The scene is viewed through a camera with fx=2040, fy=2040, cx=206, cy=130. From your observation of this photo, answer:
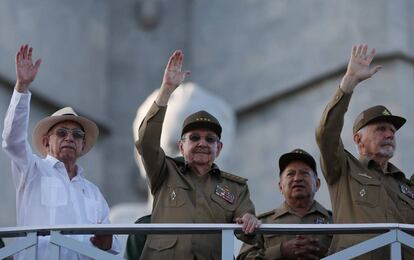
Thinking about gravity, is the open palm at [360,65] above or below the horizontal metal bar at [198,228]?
above

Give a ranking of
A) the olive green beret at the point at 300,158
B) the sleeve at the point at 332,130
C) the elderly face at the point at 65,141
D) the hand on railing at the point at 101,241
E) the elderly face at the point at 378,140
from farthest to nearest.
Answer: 1. the olive green beret at the point at 300,158
2. the elderly face at the point at 378,140
3. the elderly face at the point at 65,141
4. the sleeve at the point at 332,130
5. the hand on railing at the point at 101,241

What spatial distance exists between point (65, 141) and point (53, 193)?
1.30 feet

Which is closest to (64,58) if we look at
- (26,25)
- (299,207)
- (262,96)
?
(26,25)

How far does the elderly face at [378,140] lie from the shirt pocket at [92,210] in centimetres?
178

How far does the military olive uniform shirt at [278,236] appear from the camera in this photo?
13.0 meters

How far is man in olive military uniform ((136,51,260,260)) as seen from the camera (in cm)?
1278

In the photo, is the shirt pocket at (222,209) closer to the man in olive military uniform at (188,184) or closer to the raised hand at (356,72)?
the man in olive military uniform at (188,184)

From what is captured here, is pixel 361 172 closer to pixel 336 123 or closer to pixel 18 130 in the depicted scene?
pixel 336 123

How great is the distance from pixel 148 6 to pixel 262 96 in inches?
80.3

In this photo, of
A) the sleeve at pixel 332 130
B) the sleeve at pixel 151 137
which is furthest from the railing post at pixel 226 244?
the sleeve at pixel 332 130

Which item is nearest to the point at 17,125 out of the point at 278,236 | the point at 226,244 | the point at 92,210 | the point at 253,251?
the point at 92,210

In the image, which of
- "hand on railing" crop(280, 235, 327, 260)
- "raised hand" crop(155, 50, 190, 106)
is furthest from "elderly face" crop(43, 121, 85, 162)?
"hand on railing" crop(280, 235, 327, 260)

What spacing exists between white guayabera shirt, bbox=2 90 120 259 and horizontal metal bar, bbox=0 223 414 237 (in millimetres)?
391

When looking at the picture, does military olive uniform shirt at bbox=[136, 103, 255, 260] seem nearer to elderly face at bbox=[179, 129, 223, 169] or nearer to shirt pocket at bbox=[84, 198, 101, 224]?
elderly face at bbox=[179, 129, 223, 169]
